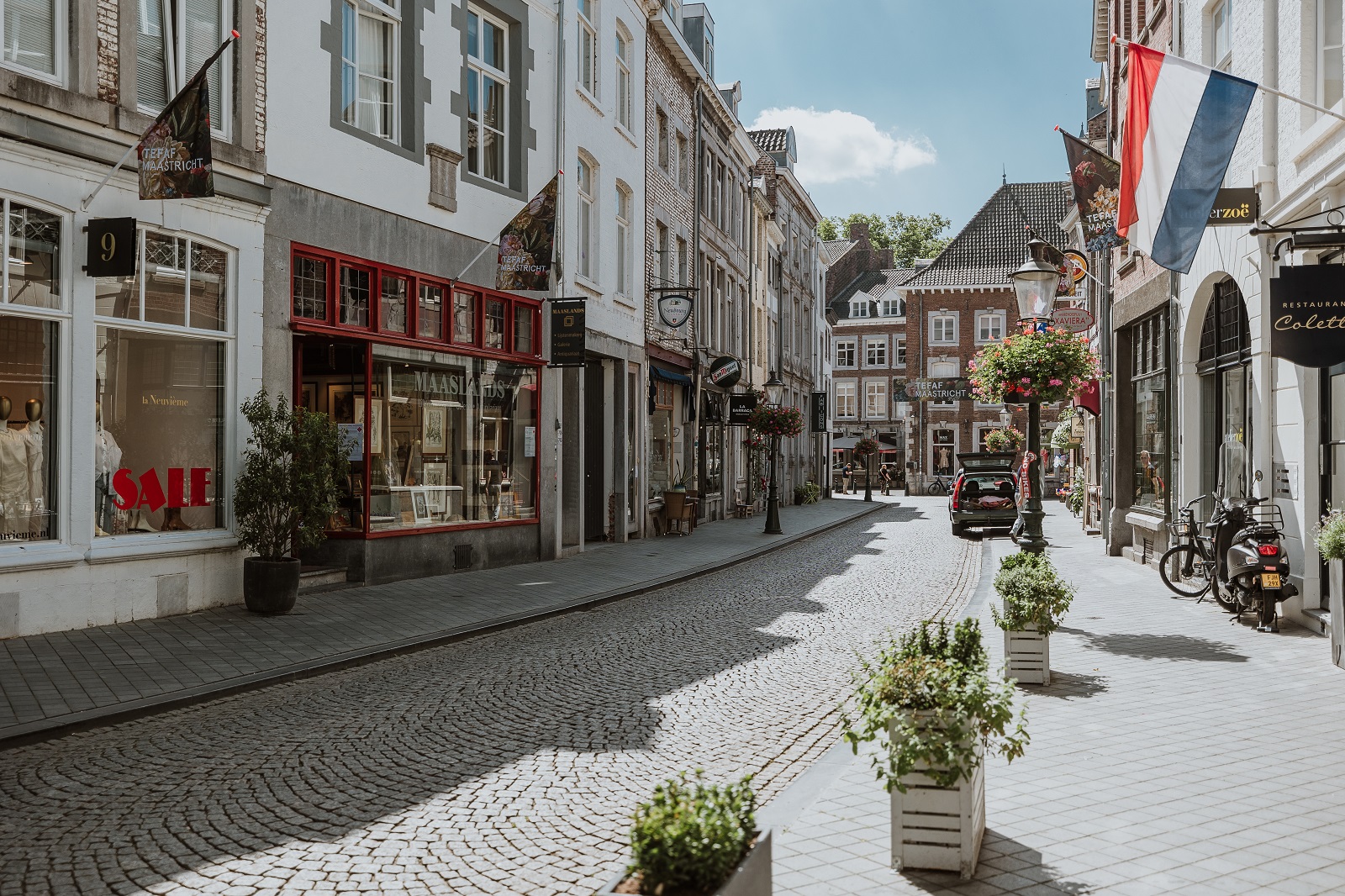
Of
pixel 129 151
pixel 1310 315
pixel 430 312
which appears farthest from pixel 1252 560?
pixel 129 151

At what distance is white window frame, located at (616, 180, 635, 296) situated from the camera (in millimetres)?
21969

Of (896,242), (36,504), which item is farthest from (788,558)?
(896,242)

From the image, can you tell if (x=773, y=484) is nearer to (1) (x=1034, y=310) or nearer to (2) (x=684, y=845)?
(1) (x=1034, y=310)

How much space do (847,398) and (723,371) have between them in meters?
42.7

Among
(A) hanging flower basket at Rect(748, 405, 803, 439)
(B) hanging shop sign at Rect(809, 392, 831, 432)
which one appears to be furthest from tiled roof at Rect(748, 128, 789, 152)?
(A) hanging flower basket at Rect(748, 405, 803, 439)

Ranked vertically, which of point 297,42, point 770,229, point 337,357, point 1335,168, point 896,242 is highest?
point 896,242

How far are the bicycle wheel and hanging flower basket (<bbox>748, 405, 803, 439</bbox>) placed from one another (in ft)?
51.5

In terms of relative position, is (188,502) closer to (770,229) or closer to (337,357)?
(337,357)

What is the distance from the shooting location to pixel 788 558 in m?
19.4

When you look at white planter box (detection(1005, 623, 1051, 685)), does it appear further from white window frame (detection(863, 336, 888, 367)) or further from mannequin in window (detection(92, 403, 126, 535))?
white window frame (detection(863, 336, 888, 367))

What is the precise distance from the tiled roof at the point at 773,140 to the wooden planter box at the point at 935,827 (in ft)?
141

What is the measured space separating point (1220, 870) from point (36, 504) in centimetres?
903

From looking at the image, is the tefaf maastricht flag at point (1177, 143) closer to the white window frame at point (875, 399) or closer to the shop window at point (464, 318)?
the shop window at point (464, 318)

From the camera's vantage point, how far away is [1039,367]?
11.8m
